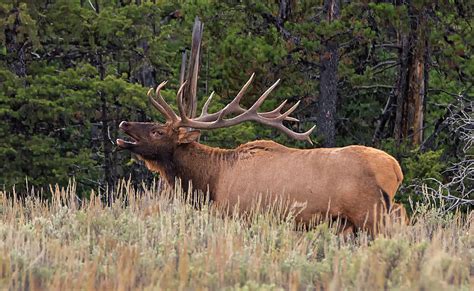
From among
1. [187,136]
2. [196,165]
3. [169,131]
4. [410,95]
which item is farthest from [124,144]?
[410,95]

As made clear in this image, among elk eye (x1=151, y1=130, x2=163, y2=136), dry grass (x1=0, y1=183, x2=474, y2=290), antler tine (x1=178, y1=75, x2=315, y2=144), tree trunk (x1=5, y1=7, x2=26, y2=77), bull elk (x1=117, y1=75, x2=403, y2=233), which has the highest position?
tree trunk (x1=5, y1=7, x2=26, y2=77)

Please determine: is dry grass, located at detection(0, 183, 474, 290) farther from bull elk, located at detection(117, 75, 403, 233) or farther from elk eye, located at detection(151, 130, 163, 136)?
elk eye, located at detection(151, 130, 163, 136)

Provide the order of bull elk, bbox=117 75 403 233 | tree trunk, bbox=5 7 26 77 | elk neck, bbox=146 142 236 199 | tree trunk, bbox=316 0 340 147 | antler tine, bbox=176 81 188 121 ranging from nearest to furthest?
bull elk, bbox=117 75 403 233 < elk neck, bbox=146 142 236 199 < antler tine, bbox=176 81 188 121 < tree trunk, bbox=316 0 340 147 < tree trunk, bbox=5 7 26 77

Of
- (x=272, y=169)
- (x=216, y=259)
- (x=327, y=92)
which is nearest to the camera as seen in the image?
(x=216, y=259)

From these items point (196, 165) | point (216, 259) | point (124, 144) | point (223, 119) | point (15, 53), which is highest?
point (15, 53)

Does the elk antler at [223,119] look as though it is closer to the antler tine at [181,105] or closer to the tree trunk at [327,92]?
the antler tine at [181,105]

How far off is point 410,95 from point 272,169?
8257 millimetres

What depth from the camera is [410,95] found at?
17734mm

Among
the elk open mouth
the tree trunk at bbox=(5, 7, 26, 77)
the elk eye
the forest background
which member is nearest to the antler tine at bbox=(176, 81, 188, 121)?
the elk eye

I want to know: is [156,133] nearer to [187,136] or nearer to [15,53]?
[187,136]

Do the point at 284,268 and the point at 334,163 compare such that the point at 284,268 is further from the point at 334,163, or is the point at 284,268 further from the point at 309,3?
the point at 309,3

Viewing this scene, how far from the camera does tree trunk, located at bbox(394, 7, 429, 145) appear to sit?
1741cm

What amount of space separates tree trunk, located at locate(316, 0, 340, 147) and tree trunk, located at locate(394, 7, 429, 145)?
1.33 meters

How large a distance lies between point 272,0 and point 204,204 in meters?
7.09
